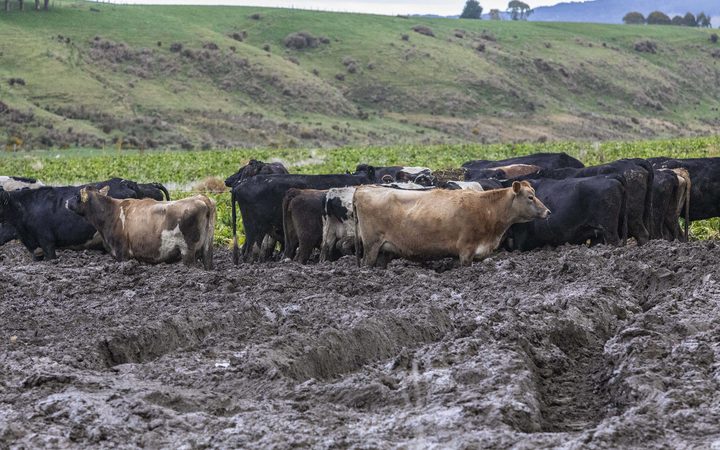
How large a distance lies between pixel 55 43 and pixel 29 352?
303ft

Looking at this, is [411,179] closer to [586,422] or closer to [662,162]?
[662,162]

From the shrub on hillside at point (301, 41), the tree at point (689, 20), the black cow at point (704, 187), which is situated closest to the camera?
the black cow at point (704, 187)

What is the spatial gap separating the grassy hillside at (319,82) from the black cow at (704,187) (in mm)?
53579

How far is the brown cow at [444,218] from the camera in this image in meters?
15.2

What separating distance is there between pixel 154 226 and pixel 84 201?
1.44 m

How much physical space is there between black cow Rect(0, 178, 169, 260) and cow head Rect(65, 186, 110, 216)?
0.91 metres

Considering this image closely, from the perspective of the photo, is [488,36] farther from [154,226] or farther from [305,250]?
[154,226]

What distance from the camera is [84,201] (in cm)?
1684

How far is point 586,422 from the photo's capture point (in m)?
7.97

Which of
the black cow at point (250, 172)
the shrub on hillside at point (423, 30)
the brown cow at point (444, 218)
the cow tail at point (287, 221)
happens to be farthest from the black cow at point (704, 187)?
the shrub on hillside at point (423, 30)

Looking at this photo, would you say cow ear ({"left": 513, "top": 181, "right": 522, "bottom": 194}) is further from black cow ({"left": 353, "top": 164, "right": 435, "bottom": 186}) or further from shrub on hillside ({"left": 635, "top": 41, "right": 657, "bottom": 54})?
shrub on hillside ({"left": 635, "top": 41, "right": 657, "bottom": 54})

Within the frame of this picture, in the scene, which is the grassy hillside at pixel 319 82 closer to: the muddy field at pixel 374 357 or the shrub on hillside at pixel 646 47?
the shrub on hillside at pixel 646 47

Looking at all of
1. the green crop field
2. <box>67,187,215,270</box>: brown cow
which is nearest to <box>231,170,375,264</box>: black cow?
<box>67,187,215,270</box>: brown cow

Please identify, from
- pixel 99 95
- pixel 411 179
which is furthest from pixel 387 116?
pixel 411 179
